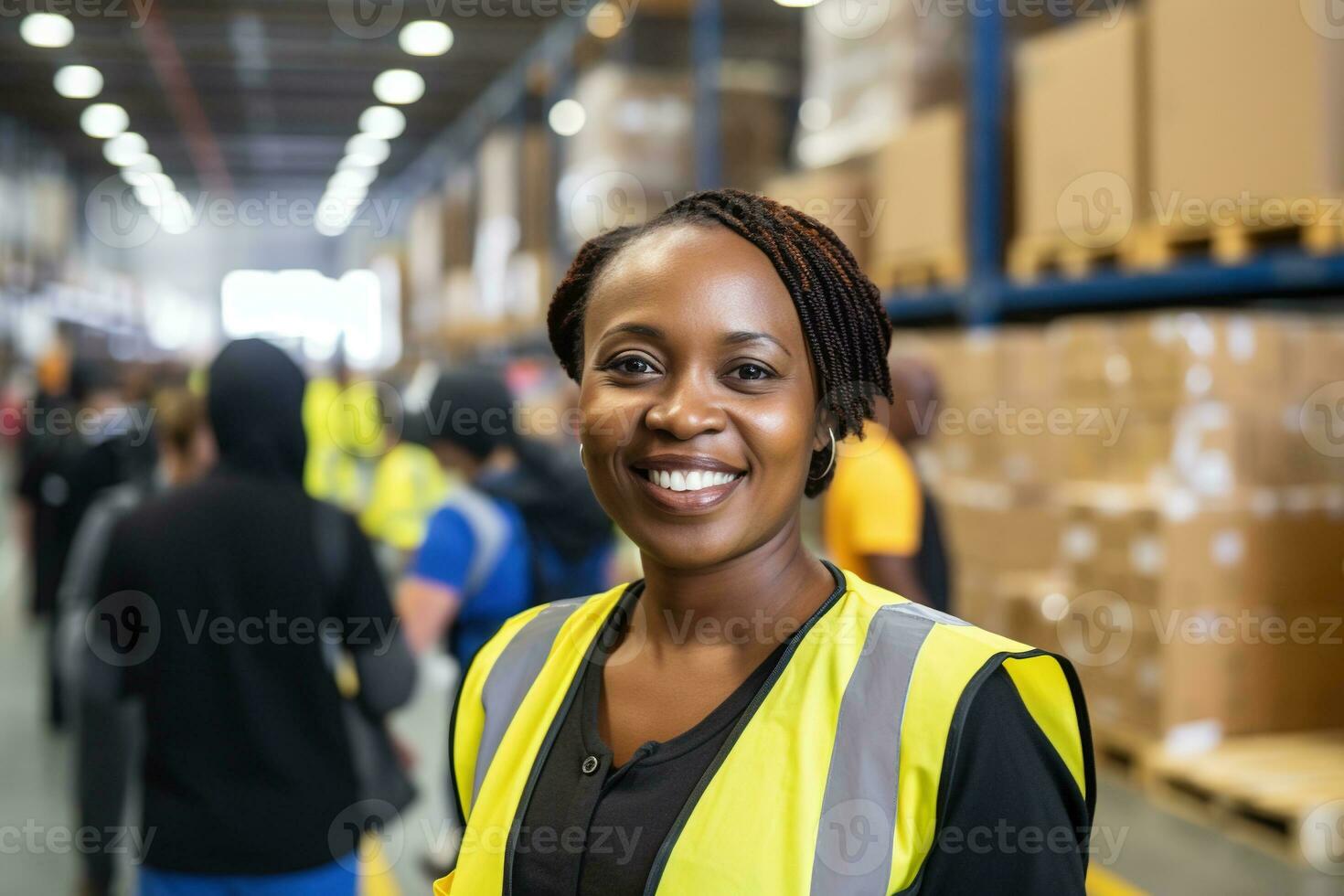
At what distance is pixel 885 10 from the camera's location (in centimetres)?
640

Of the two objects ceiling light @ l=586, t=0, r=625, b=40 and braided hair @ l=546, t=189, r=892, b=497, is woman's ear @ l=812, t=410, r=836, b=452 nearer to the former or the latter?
braided hair @ l=546, t=189, r=892, b=497

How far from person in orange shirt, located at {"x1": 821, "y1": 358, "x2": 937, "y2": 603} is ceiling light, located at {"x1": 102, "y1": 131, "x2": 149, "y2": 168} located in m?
18.8

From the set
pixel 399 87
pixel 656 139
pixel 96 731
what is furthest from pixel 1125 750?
pixel 399 87

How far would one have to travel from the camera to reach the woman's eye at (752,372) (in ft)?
4.06

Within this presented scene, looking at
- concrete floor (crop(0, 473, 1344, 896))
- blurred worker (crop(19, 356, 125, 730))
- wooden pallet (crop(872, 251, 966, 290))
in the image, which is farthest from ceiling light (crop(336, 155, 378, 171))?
wooden pallet (crop(872, 251, 966, 290))

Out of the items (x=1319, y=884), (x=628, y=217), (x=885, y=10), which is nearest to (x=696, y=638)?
(x=1319, y=884)

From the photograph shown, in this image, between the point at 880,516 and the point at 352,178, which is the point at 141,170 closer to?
the point at 352,178

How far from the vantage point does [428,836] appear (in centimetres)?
493

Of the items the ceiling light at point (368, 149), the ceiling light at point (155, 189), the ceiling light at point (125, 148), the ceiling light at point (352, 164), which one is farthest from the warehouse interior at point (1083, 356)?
Result: the ceiling light at point (155, 189)

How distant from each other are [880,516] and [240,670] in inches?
67.7

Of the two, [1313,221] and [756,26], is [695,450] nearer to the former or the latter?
[1313,221]

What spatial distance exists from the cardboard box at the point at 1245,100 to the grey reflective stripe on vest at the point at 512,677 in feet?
11.3

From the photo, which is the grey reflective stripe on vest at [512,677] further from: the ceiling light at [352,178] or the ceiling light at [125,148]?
the ceiling light at [352,178]

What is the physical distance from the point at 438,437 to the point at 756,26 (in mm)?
8654
